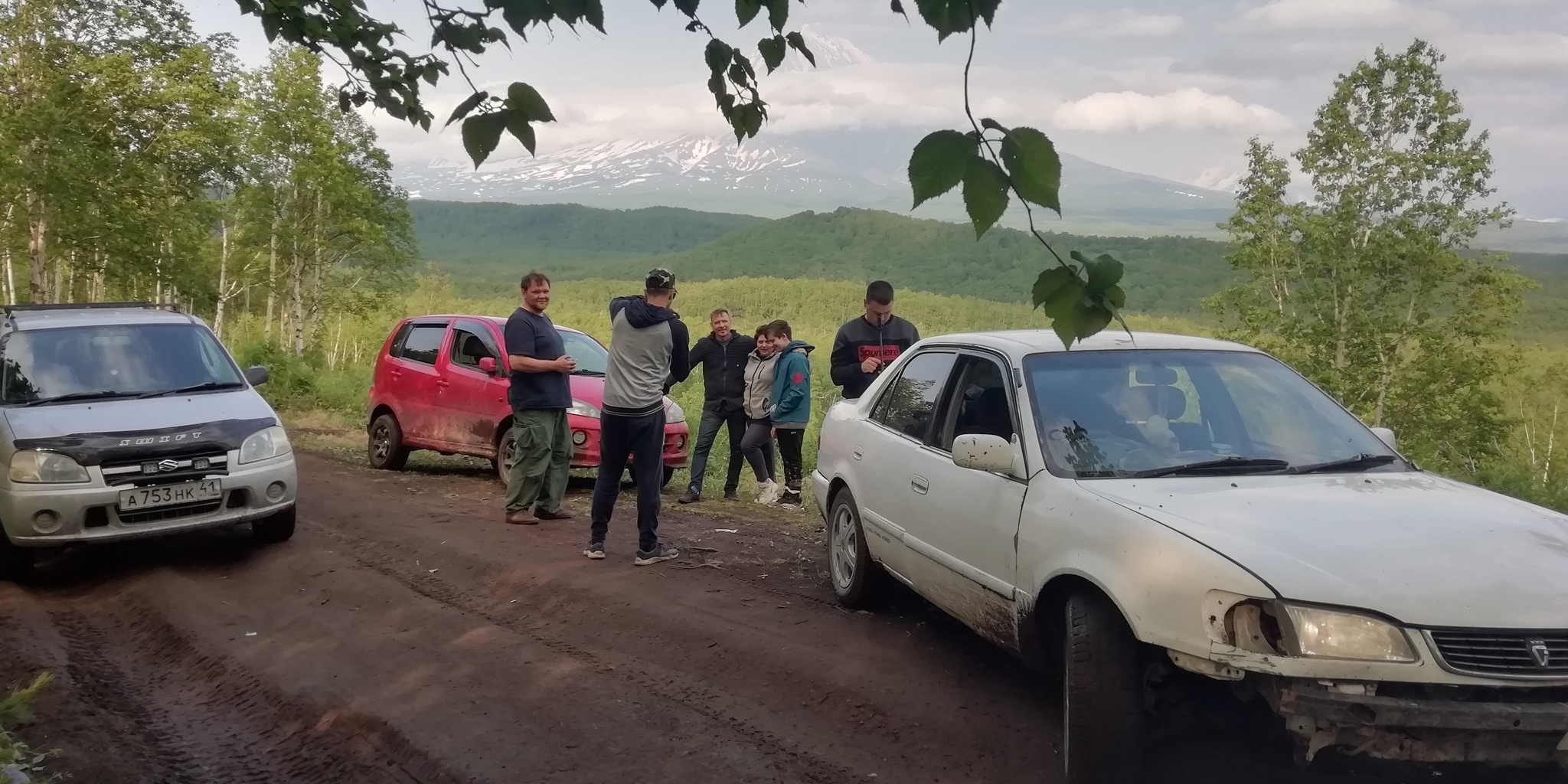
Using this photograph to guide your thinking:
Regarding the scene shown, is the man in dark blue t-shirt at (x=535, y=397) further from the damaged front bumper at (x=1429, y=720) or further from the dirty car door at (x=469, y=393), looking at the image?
the damaged front bumper at (x=1429, y=720)

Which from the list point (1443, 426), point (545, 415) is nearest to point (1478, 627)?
point (545, 415)

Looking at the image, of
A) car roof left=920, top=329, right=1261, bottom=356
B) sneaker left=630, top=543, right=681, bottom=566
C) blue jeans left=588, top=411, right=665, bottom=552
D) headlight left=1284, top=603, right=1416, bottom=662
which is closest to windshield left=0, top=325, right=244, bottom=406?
blue jeans left=588, top=411, right=665, bottom=552

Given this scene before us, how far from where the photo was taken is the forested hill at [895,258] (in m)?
121

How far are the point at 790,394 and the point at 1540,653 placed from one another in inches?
286

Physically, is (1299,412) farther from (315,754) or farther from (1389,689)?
(315,754)

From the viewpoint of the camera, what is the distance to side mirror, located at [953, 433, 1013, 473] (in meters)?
4.27

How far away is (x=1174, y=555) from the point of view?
3365 millimetres

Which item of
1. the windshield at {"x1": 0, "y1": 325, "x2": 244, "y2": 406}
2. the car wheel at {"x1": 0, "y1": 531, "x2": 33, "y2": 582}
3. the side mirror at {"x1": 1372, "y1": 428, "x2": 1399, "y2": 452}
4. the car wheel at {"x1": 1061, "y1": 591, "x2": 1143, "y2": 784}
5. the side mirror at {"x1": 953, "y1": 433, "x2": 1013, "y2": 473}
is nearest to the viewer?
the car wheel at {"x1": 1061, "y1": 591, "x2": 1143, "y2": 784}

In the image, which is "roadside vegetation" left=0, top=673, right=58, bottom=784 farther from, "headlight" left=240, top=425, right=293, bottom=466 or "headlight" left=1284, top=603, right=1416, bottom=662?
"headlight" left=1284, top=603, right=1416, bottom=662

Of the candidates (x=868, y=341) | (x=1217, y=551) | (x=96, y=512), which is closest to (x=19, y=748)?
(x=96, y=512)

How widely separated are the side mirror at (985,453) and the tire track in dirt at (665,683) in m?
1.25

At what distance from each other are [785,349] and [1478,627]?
748 centimetres

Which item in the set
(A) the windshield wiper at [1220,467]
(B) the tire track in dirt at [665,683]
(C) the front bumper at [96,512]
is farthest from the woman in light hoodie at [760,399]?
(A) the windshield wiper at [1220,467]

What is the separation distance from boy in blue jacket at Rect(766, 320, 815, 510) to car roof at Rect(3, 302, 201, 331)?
15.6ft
